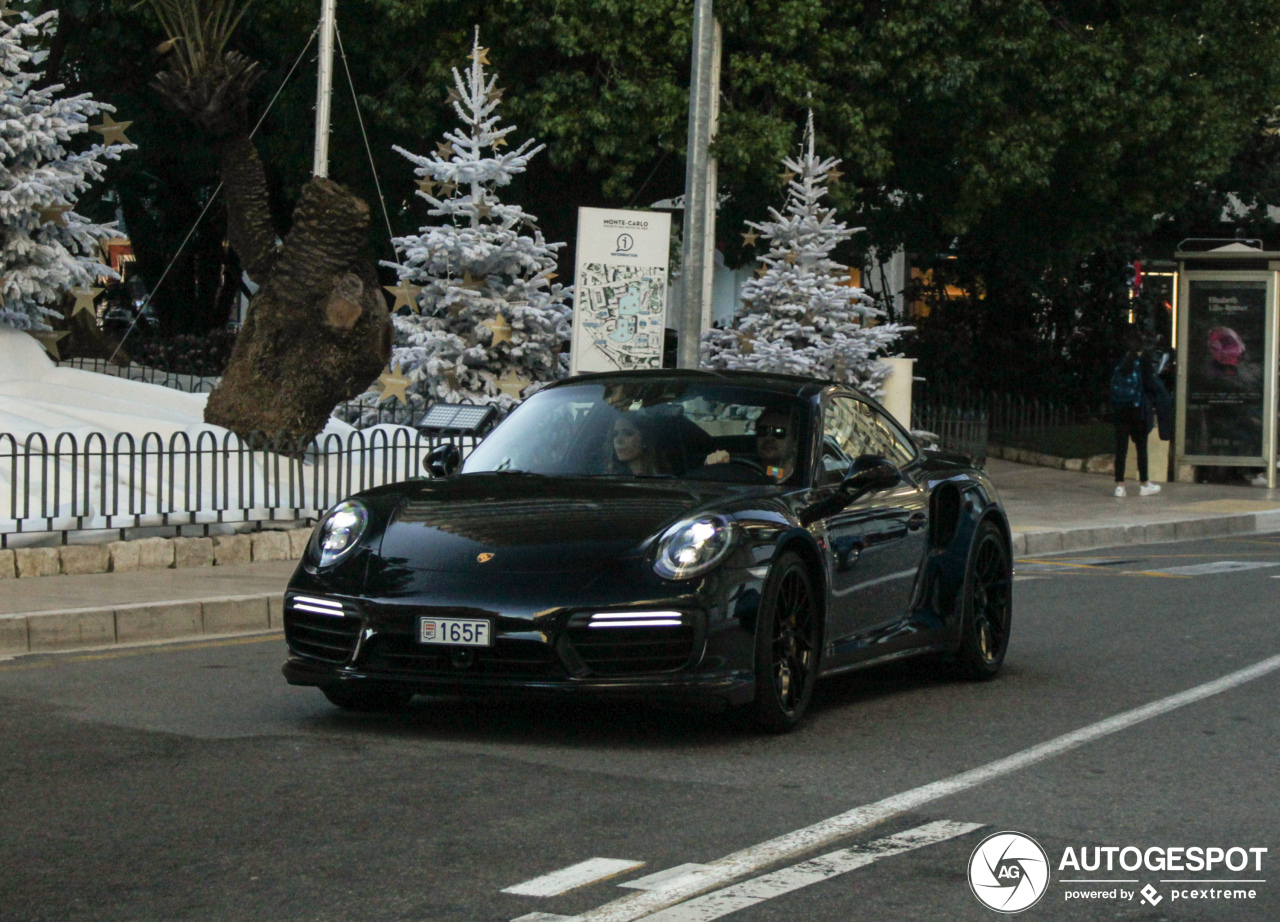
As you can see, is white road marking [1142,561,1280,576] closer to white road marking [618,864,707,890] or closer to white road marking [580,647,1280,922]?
white road marking [580,647,1280,922]

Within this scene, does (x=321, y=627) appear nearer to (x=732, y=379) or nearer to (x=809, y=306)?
(x=732, y=379)

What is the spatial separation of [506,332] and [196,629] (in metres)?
8.83

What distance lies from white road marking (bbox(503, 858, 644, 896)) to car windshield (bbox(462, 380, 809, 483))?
2.91 meters

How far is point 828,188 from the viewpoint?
25859mm

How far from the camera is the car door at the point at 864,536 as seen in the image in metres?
8.22

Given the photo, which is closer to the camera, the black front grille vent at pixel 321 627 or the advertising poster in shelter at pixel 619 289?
the black front grille vent at pixel 321 627

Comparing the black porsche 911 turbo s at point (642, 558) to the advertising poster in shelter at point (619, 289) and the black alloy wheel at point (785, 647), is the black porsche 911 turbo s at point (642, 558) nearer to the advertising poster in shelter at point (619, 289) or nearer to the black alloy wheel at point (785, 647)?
the black alloy wheel at point (785, 647)

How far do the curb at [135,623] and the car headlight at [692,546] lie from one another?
3.24 m

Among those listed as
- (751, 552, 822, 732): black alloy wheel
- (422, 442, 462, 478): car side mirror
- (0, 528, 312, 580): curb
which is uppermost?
(422, 442, 462, 478): car side mirror

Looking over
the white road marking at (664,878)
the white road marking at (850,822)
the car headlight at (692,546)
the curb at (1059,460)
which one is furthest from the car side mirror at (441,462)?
the curb at (1059,460)

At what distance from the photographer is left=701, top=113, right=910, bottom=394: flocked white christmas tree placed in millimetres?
23266

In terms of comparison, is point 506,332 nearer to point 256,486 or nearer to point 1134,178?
point 256,486

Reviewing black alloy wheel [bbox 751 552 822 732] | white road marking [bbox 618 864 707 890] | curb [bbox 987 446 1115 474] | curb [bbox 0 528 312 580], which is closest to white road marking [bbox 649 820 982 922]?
white road marking [bbox 618 864 707 890]

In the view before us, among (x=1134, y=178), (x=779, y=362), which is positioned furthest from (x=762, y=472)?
(x=1134, y=178)
